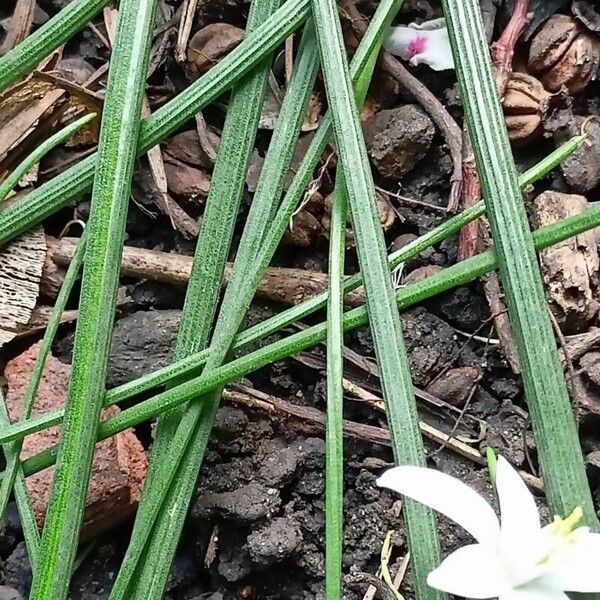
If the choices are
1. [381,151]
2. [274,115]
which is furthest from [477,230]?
[274,115]

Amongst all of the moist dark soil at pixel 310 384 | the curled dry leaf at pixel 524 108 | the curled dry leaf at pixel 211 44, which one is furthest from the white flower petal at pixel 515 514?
the curled dry leaf at pixel 211 44

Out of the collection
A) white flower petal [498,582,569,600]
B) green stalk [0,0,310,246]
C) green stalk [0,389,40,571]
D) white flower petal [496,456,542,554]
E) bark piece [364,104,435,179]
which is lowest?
white flower petal [498,582,569,600]

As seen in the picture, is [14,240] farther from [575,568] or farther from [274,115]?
[575,568]

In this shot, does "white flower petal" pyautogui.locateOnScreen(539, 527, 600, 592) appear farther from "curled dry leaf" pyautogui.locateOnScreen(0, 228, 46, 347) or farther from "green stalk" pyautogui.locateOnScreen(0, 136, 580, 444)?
"curled dry leaf" pyautogui.locateOnScreen(0, 228, 46, 347)

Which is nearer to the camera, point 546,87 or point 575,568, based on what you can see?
point 575,568

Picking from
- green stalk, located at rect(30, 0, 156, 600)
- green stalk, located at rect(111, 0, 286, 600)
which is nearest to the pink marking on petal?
green stalk, located at rect(111, 0, 286, 600)

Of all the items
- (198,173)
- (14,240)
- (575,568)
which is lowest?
(575,568)

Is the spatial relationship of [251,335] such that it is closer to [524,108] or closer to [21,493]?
[21,493]
